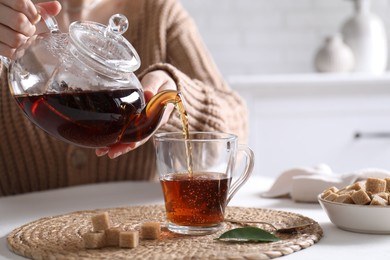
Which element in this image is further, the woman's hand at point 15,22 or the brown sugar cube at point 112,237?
the woman's hand at point 15,22

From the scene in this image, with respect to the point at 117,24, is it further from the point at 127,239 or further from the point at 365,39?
the point at 365,39

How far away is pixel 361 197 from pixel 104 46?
1.39ft

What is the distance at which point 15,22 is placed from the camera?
1093 millimetres

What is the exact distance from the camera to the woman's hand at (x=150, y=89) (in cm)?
117

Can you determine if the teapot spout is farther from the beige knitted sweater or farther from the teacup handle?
the beige knitted sweater

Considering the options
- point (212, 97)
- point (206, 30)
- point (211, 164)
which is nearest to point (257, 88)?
point (206, 30)

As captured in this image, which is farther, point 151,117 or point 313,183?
point 313,183

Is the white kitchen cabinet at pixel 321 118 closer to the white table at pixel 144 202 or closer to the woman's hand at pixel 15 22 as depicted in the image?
the white table at pixel 144 202

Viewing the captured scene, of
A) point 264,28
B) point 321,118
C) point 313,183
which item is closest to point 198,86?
point 313,183

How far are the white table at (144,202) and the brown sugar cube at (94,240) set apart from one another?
9cm

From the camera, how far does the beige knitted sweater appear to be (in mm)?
1697

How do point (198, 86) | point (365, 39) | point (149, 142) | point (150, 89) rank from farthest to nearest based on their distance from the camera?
point (365, 39)
point (149, 142)
point (198, 86)
point (150, 89)

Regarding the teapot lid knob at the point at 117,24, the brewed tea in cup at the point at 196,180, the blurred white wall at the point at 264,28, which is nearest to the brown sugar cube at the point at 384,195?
the brewed tea in cup at the point at 196,180

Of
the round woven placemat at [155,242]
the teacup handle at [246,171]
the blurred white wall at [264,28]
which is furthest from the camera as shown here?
the blurred white wall at [264,28]
